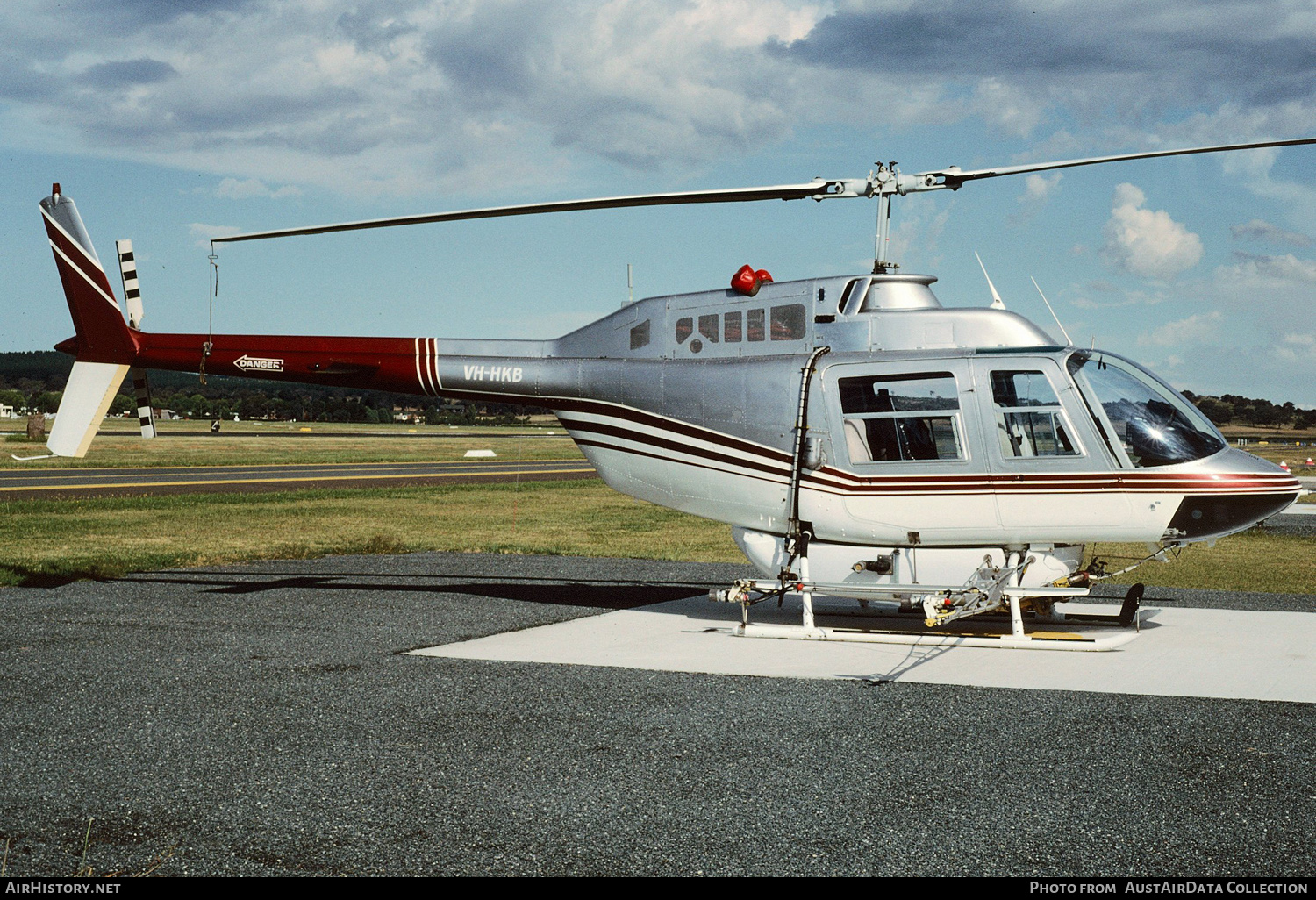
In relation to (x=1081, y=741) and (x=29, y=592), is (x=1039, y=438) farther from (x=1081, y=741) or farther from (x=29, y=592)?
(x=29, y=592)

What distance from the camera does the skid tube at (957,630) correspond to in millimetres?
10102

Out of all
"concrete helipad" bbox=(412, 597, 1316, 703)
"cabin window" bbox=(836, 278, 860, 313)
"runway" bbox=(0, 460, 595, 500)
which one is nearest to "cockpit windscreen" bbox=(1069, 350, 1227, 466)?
"concrete helipad" bbox=(412, 597, 1316, 703)

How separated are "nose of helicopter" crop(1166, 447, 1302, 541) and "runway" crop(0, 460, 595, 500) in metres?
29.3

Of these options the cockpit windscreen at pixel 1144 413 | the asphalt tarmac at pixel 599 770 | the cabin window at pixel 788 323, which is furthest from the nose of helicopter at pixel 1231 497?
the cabin window at pixel 788 323

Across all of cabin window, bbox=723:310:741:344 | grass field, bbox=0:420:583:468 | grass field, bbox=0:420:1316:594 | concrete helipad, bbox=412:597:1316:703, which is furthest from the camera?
grass field, bbox=0:420:583:468

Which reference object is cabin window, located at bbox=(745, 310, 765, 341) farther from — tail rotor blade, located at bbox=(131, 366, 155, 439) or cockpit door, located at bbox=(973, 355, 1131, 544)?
tail rotor blade, located at bbox=(131, 366, 155, 439)

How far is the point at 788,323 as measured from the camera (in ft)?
36.5

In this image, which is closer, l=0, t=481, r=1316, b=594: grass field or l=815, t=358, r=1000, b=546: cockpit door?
l=815, t=358, r=1000, b=546: cockpit door

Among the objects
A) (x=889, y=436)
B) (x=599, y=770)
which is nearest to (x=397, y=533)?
(x=889, y=436)

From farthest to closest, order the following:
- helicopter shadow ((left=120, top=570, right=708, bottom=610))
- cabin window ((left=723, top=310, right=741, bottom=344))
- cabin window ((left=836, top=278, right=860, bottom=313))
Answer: helicopter shadow ((left=120, top=570, right=708, bottom=610))
cabin window ((left=723, top=310, right=741, bottom=344))
cabin window ((left=836, top=278, right=860, bottom=313))

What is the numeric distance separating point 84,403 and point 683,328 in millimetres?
8359

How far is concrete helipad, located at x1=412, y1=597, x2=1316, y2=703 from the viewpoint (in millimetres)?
8891

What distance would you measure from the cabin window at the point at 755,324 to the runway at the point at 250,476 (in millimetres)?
25558

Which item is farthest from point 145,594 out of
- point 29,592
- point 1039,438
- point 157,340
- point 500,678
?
point 1039,438
